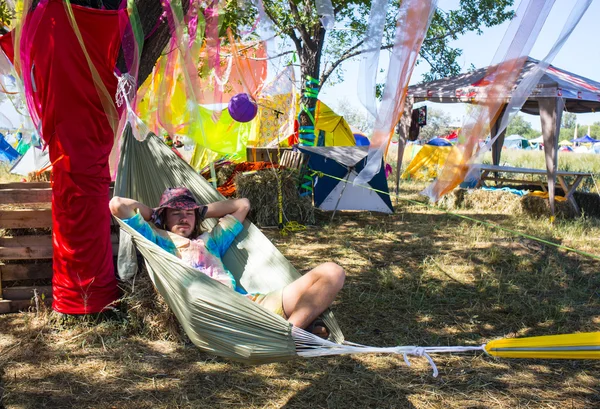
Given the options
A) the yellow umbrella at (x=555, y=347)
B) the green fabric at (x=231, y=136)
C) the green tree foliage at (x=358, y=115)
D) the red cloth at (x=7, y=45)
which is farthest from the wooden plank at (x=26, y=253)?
the green fabric at (x=231, y=136)

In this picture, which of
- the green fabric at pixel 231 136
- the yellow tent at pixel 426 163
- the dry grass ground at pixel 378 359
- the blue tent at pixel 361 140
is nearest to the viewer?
the dry grass ground at pixel 378 359

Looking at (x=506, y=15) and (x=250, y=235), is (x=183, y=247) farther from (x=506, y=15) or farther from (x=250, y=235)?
(x=506, y=15)

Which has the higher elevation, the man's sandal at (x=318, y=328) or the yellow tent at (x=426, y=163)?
the yellow tent at (x=426, y=163)

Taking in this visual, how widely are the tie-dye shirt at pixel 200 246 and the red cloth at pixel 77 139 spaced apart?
291mm

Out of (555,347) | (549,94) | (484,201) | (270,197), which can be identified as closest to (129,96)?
(555,347)

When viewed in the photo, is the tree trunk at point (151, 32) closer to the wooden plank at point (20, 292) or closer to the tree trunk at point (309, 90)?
the wooden plank at point (20, 292)

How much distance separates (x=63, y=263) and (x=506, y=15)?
612cm

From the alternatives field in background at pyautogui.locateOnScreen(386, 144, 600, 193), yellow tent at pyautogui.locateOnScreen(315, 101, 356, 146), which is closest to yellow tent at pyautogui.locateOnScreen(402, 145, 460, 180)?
field in background at pyautogui.locateOnScreen(386, 144, 600, 193)

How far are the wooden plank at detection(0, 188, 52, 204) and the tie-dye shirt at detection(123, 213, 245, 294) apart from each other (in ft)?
2.27

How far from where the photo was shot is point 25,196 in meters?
2.65

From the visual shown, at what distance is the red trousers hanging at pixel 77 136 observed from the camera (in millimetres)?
2158

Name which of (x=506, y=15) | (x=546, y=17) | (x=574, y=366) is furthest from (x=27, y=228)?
(x=506, y=15)

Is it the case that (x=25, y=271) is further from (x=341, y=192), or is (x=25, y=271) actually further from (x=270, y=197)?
(x=341, y=192)

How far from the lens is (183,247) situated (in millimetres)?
2275
